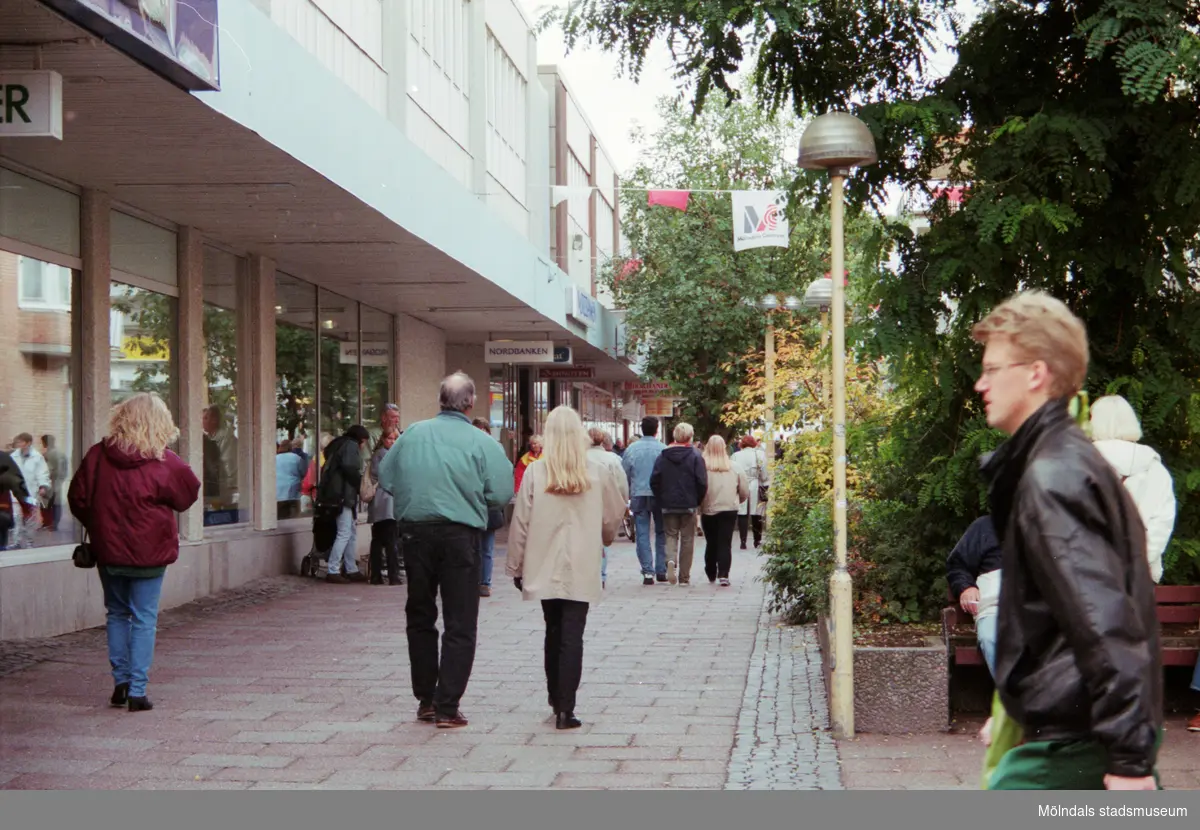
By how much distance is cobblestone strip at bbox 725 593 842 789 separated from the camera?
269 inches

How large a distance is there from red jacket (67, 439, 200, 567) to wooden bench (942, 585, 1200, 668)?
424 centimetres

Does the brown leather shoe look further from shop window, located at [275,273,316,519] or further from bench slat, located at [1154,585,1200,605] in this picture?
shop window, located at [275,273,316,519]

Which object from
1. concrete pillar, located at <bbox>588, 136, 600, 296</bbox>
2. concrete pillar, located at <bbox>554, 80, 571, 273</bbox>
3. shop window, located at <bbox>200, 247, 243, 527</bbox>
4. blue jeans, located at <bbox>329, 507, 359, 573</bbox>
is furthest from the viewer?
concrete pillar, located at <bbox>588, 136, 600, 296</bbox>

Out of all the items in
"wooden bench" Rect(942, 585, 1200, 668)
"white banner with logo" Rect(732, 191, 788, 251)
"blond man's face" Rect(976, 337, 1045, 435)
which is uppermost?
"white banner with logo" Rect(732, 191, 788, 251)

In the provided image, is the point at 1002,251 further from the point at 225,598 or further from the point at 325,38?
the point at 325,38

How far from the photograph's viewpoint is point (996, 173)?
820 centimetres

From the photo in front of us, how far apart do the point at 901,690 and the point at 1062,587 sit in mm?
5186

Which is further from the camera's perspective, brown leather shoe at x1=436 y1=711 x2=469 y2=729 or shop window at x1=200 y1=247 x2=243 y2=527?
shop window at x1=200 y1=247 x2=243 y2=527

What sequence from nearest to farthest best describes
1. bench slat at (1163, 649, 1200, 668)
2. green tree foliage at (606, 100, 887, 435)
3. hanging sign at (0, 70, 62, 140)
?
bench slat at (1163, 649, 1200, 668)
hanging sign at (0, 70, 62, 140)
green tree foliage at (606, 100, 887, 435)

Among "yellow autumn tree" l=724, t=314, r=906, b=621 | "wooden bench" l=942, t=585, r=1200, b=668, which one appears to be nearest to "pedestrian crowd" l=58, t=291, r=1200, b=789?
"wooden bench" l=942, t=585, r=1200, b=668

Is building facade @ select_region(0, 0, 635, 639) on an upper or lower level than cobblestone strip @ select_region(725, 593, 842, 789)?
upper

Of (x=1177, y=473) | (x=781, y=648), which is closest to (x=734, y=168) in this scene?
(x=781, y=648)

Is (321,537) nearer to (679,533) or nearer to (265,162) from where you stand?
(679,533)

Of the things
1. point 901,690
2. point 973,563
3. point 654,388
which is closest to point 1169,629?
point 901,690
